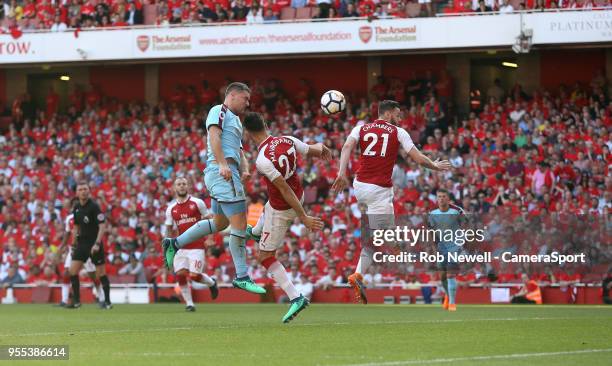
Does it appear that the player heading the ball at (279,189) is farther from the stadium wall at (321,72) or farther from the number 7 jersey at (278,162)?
the stadium wall at (321,72)

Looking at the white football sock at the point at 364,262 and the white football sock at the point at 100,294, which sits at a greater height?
the white football sock at the point at 364,262

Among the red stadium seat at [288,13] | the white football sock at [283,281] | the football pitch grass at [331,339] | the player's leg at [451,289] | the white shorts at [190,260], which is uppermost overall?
the red stadium seat at [288,13]

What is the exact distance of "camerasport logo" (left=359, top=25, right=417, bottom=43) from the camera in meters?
29.9

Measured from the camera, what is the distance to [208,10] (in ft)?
105

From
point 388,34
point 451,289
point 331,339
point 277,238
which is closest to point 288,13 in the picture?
point 388,34

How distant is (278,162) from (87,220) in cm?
927

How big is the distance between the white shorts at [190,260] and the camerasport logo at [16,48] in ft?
47.6

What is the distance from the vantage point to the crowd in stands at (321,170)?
2577 centimetres

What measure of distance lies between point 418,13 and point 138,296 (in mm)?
9789

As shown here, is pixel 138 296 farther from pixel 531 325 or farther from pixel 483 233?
pixel 531 325

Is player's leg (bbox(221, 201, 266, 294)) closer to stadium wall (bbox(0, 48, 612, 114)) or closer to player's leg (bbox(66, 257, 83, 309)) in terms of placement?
player's leg (bbox(66, 257, 83, 309))

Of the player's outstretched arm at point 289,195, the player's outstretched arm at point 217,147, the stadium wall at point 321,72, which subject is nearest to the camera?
the player's outstretched arm at point 289,195

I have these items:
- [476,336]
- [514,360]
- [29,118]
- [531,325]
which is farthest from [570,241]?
[29,118]

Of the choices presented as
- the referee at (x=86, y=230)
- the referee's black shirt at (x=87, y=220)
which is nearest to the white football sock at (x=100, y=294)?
the referee at (x=86, y=230)
